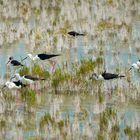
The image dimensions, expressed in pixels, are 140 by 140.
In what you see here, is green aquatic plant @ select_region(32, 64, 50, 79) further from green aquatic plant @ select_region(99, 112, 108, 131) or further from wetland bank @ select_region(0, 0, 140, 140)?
green aquatic plant @ select_region(99, 112, 108, 131)

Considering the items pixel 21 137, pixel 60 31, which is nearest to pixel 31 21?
pixel 60 31

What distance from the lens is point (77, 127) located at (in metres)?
9.67

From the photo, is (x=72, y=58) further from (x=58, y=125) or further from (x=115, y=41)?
(x=58, y=125)

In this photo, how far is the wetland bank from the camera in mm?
9805

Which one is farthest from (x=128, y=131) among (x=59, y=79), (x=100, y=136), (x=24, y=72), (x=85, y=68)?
(x=24, y=72)

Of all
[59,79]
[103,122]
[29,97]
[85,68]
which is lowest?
[103,122]

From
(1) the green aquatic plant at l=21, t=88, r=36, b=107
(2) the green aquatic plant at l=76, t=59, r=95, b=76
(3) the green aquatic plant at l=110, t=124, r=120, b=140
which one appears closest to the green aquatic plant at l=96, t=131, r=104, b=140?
(3) the green aquatic plant at l=110, t=124, r=120, b=140

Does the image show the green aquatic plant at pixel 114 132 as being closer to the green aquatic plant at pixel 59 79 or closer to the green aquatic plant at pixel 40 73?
the green aquatic plant at pixel 59 79

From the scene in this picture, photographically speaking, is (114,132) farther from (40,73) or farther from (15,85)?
(40,73)

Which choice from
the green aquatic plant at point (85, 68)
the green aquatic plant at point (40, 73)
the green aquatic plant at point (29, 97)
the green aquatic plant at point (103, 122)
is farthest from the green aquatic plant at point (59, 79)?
the green aquatic plant at point (103, 122)

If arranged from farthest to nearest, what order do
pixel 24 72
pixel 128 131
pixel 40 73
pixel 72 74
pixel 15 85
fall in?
pixel 72 74 < pixel 24 72 < pixel 40 73 < pixel 15 85 < pixel 128 131

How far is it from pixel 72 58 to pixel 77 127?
665cm

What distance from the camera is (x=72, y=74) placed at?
13.5 meters

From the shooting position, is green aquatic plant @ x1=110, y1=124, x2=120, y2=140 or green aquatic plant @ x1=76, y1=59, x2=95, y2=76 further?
green aquatic plant @ x1=76, y1=59, x2=95, y2=76
